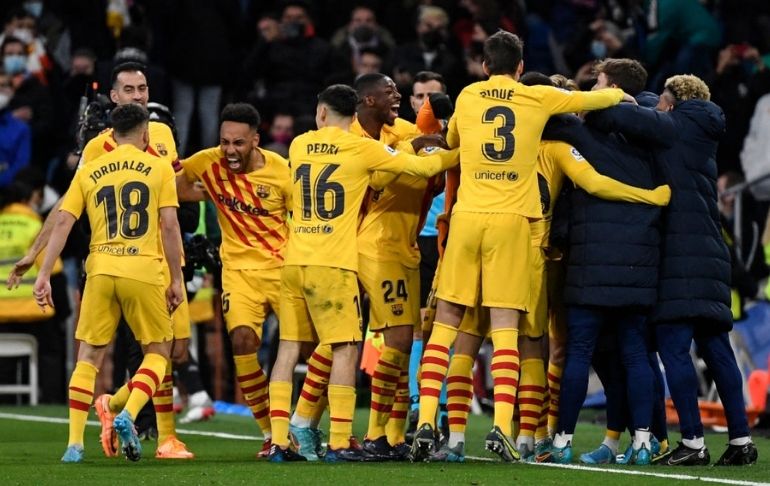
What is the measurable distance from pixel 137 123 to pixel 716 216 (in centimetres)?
360

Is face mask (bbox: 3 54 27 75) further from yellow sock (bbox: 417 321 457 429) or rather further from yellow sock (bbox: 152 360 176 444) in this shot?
yellow sock (bbox: 417 321 457 429)

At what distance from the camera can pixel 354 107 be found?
11.2 m

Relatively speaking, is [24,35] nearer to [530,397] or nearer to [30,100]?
[30,100]

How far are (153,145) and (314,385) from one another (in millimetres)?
1994

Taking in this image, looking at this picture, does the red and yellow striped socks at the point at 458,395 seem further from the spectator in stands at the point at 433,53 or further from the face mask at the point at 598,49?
the face mask at the point at 598,49

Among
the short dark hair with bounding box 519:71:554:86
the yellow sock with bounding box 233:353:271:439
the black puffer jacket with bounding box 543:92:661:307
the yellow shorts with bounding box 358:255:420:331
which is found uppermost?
the short dark hair with bounding box 519:71:554:86

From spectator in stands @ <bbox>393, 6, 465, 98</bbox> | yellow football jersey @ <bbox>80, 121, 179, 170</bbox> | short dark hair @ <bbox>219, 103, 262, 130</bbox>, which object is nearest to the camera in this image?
short dark hair @ <bbox>219, 103, 262, 130</bbox>

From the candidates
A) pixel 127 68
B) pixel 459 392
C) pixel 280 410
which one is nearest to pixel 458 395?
pixel 459 392

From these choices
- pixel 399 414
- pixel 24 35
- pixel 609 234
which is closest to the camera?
pixel 609 234

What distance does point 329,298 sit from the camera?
→ 11.0m

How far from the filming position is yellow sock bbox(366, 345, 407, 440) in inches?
452

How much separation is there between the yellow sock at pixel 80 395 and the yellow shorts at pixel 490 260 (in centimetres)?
223

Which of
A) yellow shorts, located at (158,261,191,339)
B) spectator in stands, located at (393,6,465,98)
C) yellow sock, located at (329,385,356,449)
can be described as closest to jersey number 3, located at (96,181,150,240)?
yellow shorts, located at (158,261,191,339)

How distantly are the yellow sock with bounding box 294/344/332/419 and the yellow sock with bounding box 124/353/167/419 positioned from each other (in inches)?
34.7
